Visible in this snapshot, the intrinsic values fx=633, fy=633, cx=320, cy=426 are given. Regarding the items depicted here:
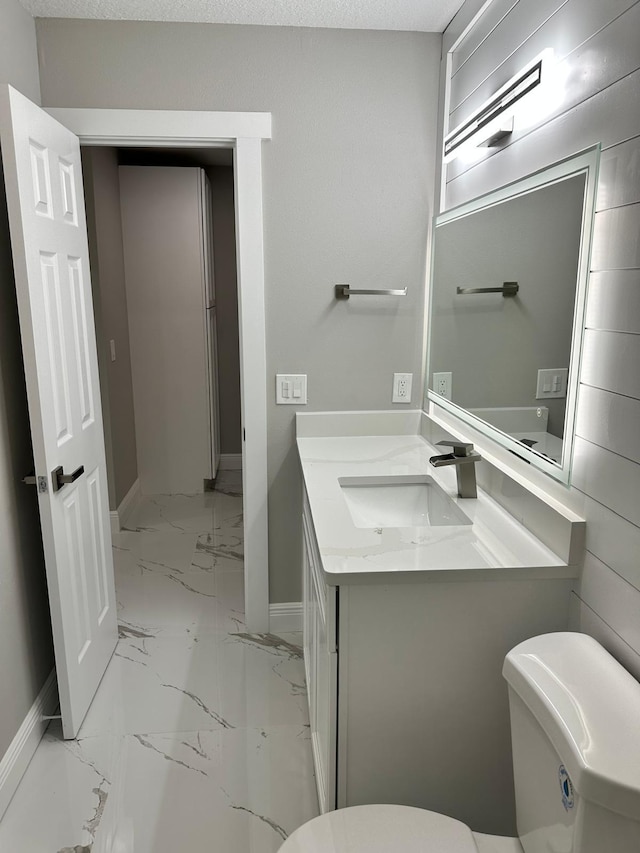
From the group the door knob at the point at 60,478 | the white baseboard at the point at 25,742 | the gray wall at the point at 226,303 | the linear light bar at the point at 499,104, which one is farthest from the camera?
the gray wall at the point at 226,303

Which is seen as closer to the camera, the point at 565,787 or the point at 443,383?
→ the point at 565,787

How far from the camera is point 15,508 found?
2.01m

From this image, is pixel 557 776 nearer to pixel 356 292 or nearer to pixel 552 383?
pixel 552 383

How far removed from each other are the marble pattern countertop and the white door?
804 millimetres

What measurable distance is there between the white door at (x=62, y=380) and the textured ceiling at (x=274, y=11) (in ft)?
1.34

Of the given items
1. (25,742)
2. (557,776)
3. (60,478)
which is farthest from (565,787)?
(25,742)

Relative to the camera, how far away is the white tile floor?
1.76 m

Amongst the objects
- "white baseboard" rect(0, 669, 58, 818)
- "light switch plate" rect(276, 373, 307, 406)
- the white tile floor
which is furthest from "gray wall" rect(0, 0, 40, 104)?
the white tile floor

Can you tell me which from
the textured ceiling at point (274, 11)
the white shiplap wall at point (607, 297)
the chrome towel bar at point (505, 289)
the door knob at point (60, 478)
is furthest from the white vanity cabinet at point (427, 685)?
the textured ceiling at point (274, 11)

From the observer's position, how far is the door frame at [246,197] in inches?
88.7

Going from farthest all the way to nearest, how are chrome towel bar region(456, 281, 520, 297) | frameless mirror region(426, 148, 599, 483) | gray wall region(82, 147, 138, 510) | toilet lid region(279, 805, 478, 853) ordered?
1. gray wall region(82, 147, 138, 510)
2. chrome towel bar region(456, 281, 520, 297)
3. frameless mirror region(426, 148, 599, 483)
4. toilet lid region(279, 805, 478, 853)

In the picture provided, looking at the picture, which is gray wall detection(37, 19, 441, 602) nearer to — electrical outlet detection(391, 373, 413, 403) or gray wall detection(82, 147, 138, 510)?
electrical outlet detection(391, 373, 413, 403)

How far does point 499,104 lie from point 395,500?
120 centimetres

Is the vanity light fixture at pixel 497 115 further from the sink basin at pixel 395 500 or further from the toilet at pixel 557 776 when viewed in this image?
the toilet at pixel 557 776
